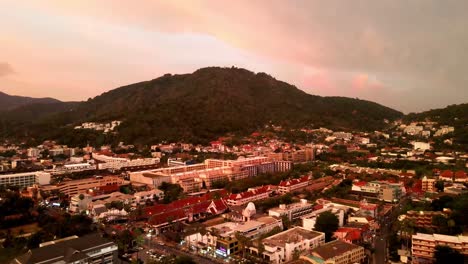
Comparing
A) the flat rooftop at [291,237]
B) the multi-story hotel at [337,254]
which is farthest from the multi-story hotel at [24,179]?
the multi-story hotel at [337,254]

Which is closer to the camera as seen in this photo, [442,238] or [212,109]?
[442,238]

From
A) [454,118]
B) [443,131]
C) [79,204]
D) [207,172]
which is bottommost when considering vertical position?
[79,204]

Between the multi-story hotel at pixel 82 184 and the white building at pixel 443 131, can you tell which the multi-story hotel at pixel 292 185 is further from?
the white building at pixel 443 131

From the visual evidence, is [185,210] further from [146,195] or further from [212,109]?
[212,109]

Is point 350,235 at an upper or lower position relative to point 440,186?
lower

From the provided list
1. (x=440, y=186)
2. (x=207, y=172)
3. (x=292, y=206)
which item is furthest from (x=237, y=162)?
(x=440, y=186)

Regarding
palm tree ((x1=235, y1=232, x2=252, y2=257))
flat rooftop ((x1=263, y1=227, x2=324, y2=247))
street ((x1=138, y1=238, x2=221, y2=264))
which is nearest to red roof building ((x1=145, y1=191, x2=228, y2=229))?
street ((x1=138, y1=238, x2=221, y2=264))

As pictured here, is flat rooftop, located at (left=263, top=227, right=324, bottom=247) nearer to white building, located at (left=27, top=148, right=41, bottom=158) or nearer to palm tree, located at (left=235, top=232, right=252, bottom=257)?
palm tree, located at (left=235, top=232, right=252, bottom=257)

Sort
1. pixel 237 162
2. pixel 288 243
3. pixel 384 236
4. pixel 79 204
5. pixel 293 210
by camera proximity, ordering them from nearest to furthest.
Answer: pixel 288 243
pixel 384 236
pixel 293 210
pixel 79 204
pixel 237 162

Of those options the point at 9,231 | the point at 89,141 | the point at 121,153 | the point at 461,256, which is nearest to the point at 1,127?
the point at 89,141
